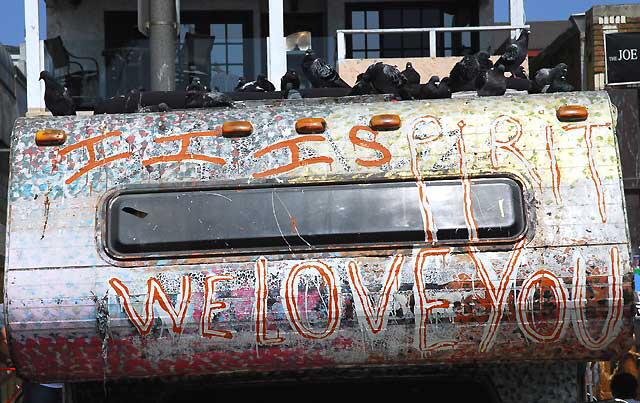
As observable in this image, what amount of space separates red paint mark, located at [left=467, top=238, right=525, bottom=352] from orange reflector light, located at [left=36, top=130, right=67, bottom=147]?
2.16m

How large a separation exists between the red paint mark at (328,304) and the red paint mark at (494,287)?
693 mm

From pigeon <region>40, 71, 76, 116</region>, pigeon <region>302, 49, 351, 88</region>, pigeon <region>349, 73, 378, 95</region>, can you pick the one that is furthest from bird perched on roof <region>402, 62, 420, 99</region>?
pigeon <region>302, 49, 351, 88</region>

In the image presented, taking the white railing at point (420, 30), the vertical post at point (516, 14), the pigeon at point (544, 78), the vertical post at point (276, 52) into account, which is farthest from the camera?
the vertical post at point (516, 14)

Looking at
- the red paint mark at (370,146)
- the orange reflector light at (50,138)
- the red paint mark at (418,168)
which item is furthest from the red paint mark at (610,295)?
the orange reflector light at (50,138)

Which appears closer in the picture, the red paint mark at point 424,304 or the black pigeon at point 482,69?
the red paint mark at point 424,304

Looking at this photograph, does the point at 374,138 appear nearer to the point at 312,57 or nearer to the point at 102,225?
the point at 102,225

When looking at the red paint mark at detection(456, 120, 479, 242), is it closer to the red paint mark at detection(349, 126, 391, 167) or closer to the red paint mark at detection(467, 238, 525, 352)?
the red paint mark at detection(467, 238, 525, 352)

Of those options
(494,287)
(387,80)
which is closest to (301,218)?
(494,287)

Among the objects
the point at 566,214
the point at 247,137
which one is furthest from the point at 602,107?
the point at 247,137

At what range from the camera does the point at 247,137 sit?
17.6 feet

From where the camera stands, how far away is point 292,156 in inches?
210

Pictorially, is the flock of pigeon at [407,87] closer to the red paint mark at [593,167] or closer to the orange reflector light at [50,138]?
the orange reflector light at [50,138]

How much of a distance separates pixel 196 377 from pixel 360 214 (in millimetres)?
1164

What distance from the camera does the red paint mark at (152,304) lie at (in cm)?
510
